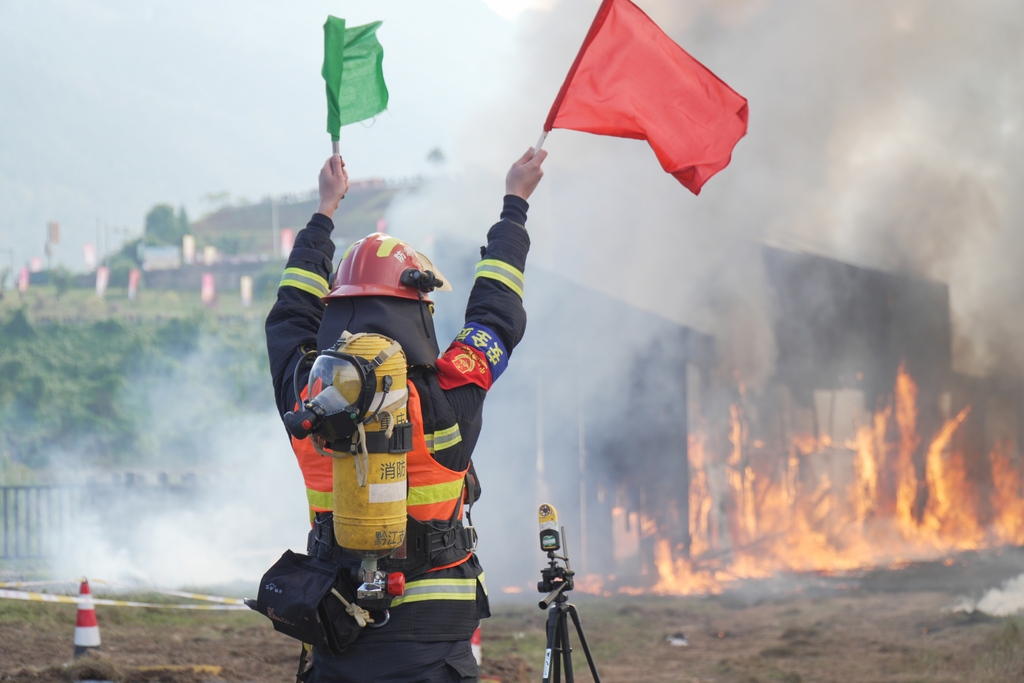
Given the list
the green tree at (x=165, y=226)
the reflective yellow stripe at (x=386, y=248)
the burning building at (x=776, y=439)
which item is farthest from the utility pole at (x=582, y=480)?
the green tree at (x=165, y=226)

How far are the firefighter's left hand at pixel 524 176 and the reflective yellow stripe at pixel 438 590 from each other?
116 centimetres

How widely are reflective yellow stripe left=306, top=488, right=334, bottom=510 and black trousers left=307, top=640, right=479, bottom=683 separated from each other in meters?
0.37

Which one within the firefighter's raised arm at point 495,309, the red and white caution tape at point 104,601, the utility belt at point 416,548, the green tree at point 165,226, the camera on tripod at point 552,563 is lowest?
the red and white caution tape at point 104,601

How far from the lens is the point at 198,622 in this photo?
7738mm

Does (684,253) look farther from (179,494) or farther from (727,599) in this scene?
(179,494)

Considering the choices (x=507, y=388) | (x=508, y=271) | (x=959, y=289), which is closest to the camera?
(x=508, y=271)

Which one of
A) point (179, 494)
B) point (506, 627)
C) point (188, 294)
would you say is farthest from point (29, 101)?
point (506, 627)

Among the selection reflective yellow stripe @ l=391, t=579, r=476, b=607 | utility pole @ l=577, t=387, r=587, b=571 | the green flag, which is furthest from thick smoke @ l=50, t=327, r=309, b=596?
reflective yellow stripe @ l=391, t=579, r=476, b=607

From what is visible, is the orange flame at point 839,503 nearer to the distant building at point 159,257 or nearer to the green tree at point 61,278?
the green tree at point 61,278

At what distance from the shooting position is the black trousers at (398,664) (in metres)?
2.43

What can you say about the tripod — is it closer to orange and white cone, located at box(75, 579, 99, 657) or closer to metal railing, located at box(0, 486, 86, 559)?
orange and white cone, located at box(75, 579, 99, 657)

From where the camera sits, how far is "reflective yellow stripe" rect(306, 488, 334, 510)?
2562mm

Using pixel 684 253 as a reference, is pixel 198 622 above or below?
below

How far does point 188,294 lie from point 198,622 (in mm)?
40182
